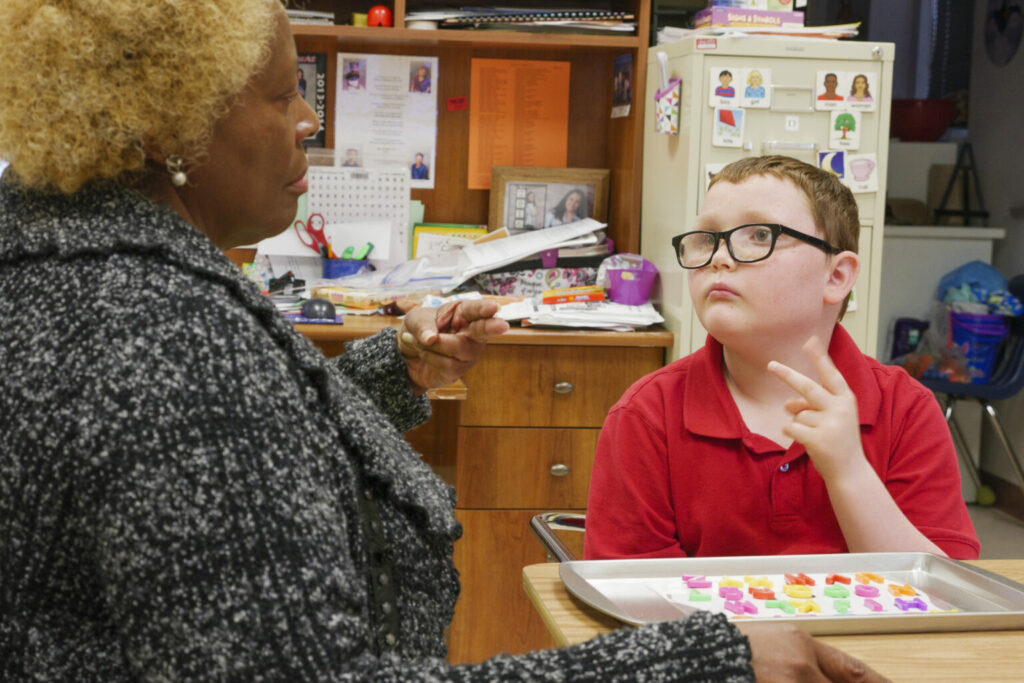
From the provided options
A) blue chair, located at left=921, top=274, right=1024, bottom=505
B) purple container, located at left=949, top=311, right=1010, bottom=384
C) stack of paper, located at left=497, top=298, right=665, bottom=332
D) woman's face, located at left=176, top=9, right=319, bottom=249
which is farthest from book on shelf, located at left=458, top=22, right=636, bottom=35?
woman's face, located at left=176, top=9, right=319, bottom=249

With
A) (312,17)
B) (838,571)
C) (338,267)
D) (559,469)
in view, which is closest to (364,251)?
(338,267)

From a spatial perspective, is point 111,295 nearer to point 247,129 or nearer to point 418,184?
point 247,129

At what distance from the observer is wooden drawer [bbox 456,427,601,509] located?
8.38ft

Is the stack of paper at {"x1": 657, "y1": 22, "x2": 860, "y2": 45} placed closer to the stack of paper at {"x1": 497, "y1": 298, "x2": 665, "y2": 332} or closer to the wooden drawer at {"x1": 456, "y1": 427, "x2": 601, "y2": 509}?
the stack of paper at {"x1": 497, "y1": 298, "x2": 665, "y2": 332}

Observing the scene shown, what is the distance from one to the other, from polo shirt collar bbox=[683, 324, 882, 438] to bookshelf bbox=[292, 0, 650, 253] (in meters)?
1.49

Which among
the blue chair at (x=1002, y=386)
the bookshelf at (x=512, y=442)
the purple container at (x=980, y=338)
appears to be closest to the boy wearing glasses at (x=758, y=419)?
the bookshelf at (x=512, y=442)

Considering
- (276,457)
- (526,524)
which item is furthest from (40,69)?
(526,524)

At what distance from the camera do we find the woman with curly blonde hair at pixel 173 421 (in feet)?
2.20

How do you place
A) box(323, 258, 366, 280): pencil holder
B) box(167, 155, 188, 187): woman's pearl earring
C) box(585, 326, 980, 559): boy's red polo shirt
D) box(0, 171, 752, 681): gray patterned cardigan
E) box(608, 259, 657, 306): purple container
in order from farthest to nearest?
1. box(323, 258, 366, 280): pencil holder
2. box(608, 259, 657, 306): purple container
3. box(585, 326, 980, 559): boy's red polo shirt
4. box(167, 155, 188, 187): woman's pearl earring
5. box(0, 171, 752, 681): gray patterned cardigan

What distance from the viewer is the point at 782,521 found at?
4.39 ft

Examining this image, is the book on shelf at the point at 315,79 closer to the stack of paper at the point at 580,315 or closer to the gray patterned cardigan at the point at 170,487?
the stack of paper at the point at 580,315

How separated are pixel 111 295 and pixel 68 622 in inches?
8.8

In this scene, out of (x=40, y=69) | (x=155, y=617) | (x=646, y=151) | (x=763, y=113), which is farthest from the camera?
(x=646, y=151)

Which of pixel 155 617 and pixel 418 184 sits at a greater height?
pixel 418 184
